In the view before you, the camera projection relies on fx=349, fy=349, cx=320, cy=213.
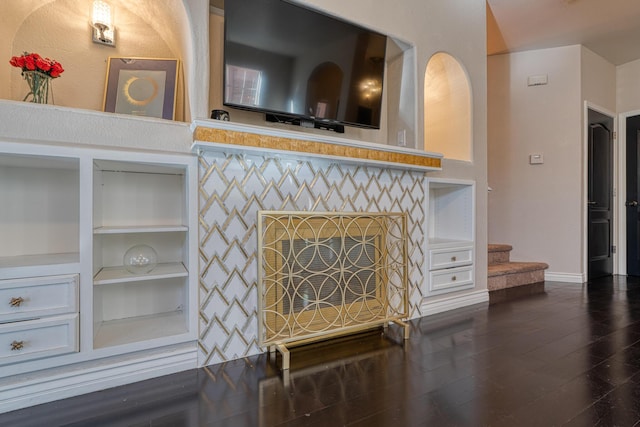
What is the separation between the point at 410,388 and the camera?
1586 mm

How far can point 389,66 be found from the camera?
9.51 ft

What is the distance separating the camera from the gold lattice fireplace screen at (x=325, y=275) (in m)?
1.94

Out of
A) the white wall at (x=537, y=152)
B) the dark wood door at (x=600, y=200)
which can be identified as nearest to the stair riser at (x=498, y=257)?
the white wall at (x=537, y=152)

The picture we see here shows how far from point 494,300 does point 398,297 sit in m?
1.26

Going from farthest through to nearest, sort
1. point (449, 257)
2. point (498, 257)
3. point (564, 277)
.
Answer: point (498, 257)
point (564, 277)
point (449, 257)

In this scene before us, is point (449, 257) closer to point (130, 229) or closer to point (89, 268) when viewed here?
point (130, 229)

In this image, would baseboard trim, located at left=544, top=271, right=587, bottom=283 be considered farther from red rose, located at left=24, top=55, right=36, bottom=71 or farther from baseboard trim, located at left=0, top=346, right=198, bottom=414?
red rose, located at left=24, top=55, right=36, bottom=71

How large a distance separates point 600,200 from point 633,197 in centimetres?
53

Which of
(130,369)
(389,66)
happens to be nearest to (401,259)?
(389,66)

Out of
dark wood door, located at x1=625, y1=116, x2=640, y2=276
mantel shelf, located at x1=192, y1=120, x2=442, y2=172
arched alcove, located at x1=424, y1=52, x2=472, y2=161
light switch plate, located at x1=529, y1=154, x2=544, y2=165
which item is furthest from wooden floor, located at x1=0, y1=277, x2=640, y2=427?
dark wood door, located at x1=625, y1=116, x2=640, y2=276

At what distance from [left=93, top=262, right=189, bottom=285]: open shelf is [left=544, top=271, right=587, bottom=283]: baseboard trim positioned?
411cm

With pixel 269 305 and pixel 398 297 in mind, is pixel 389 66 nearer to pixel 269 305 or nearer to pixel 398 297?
pixel 398 297

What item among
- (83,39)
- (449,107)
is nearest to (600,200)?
(449,107)

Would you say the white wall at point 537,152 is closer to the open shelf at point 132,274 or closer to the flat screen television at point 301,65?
the flat screen television at point 301,65
